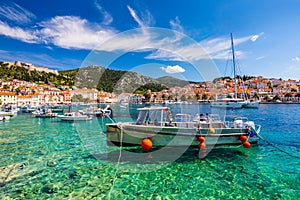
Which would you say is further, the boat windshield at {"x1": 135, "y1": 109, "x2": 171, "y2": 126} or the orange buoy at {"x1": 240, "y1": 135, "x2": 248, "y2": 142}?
the orange buoy at {"x1": 240, "y1": 135, "x2": 248, "y2": 142}

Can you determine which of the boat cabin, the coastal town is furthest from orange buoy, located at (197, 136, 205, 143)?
the coastal town

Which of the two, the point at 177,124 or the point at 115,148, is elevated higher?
the point at 177,124

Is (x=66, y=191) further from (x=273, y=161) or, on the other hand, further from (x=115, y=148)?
(x=273, y=161)

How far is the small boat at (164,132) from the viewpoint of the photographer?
10.1 metres

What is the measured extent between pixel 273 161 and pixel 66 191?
1042cm

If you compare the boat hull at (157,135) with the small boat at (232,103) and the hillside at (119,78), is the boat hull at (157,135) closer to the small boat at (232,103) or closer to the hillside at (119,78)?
the hillside at (119,78)

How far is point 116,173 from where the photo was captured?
766 cm

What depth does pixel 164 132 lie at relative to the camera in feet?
33.0

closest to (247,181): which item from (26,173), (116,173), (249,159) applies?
(249,159)

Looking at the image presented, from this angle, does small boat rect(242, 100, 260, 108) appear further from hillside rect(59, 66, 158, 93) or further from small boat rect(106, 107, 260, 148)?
small boat rect(106, 107, 260, 148)

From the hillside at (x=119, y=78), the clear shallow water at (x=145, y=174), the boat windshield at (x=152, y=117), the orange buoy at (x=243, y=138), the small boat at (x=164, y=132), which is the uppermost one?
the hillside at (x=119, y=78)

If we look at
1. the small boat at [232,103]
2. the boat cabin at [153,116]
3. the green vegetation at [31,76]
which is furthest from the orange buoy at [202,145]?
the green vegetation at [31,76]

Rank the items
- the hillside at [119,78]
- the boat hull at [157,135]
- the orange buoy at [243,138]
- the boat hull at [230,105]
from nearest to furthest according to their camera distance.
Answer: the boat hull at [157,135], the orange buoy at [243,138], the hillside at [119,78], the boat hull at [230,105]

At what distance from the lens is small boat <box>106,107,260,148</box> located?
10062mm
